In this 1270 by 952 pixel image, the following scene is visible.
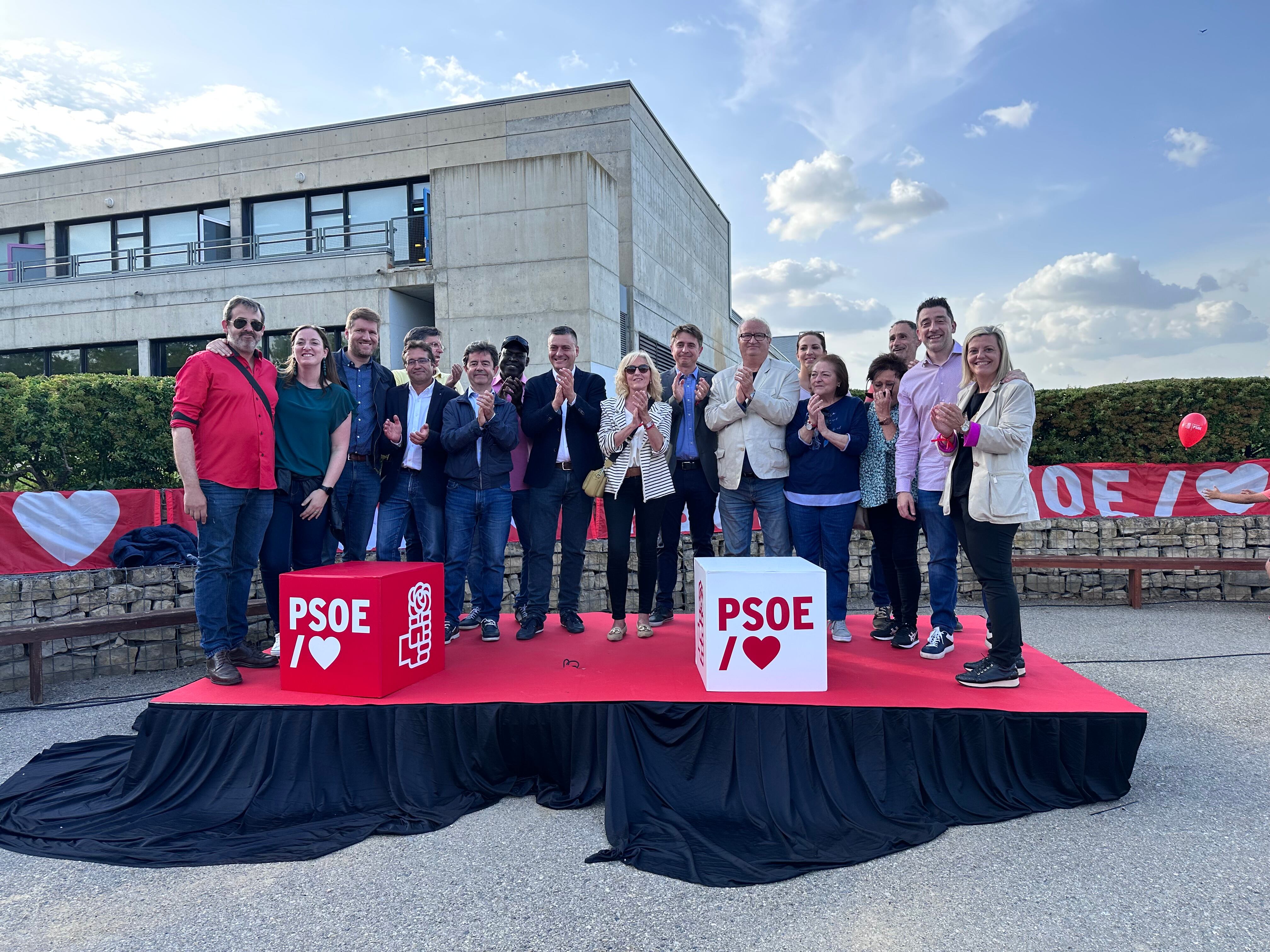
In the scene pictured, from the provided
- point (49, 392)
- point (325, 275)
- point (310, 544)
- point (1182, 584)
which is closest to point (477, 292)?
point (325, 275)

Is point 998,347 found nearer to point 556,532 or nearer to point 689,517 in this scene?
point 689,517

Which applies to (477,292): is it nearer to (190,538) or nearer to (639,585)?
(190,538)

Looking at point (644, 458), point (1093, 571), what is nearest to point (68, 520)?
point (644, 458)

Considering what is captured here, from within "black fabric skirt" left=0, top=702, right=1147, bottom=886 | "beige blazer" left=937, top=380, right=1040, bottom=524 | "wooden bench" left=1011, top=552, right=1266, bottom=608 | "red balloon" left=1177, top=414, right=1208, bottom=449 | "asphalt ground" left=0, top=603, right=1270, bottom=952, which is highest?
"red balloon" left=1177, top=414, right=1208, bottom=449

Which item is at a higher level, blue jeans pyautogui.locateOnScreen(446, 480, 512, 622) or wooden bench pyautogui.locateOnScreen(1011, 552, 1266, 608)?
blue jeans pyautogui.locateOnScreen(446, 480, 512, 622)

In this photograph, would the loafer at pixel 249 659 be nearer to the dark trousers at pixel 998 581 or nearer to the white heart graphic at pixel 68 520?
the white heart graphic at pixel 68 520

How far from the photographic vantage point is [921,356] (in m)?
4.53

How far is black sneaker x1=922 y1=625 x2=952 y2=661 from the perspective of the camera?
393 cm

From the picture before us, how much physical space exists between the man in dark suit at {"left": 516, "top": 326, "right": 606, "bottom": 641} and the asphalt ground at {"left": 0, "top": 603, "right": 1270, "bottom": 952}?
1554 millimetres

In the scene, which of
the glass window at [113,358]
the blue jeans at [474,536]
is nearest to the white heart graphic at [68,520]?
the blue jeans at [474,536]

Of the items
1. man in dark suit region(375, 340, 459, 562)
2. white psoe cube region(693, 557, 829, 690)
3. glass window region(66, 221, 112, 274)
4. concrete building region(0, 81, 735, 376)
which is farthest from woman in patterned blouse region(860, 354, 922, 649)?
glass window region(66, 221, 112, 274)

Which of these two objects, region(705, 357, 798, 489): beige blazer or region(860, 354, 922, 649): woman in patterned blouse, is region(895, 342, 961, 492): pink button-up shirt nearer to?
region(860, 354, 922, 649): woman in patterned blouse

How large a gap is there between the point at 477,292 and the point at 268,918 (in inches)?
512

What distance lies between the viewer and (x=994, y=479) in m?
3.30
